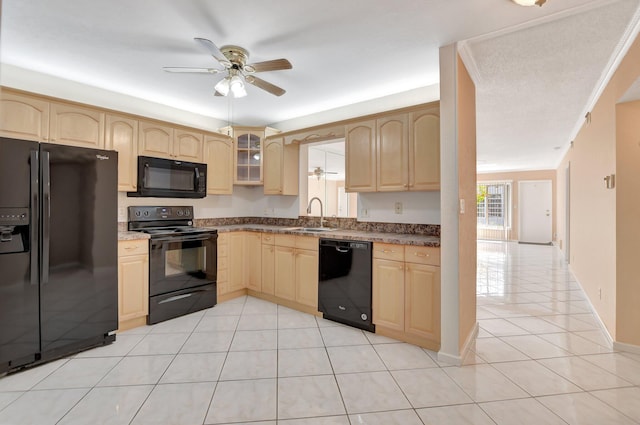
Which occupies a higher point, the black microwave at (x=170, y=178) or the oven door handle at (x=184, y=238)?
the black microwave at (x=170, y=178)

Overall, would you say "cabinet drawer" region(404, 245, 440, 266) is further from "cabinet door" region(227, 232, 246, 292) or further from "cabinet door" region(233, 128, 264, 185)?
"cabinet door" region(233, 128, 264, 185)

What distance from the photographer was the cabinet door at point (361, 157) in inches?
134

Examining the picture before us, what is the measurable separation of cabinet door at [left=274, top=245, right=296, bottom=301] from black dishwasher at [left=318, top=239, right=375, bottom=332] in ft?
1.38

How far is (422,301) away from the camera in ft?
9.07

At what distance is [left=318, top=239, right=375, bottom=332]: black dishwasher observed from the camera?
3.11m

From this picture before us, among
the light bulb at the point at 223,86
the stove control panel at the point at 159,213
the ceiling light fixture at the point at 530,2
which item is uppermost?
the ceiling light fixture at the point at 530,2

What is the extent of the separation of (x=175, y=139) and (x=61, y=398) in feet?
8.79

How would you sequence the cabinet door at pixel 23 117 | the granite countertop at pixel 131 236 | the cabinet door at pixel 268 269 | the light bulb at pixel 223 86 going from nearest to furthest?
the cabinet door at pixel 23 117 < the light bulb at pixel 223 86 < the granite countertop at pixel 131 236 < the cabinet door at pixel 268 269

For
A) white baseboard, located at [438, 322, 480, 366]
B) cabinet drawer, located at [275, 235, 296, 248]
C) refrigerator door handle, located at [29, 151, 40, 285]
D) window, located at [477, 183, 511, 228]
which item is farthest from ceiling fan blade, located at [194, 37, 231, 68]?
window, located at [477, 183, 511, 228]

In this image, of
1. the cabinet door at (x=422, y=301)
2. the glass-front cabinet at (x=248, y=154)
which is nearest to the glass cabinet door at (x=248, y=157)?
the glass-front cabinet at (x=248, y=154)

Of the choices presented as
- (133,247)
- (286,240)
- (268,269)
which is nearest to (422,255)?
(286,240)

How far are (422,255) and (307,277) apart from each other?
4.50ft

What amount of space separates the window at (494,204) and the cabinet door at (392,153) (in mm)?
8491

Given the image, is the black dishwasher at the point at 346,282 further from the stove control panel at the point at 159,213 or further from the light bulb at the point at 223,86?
the stove control panel at the point at 159,213
